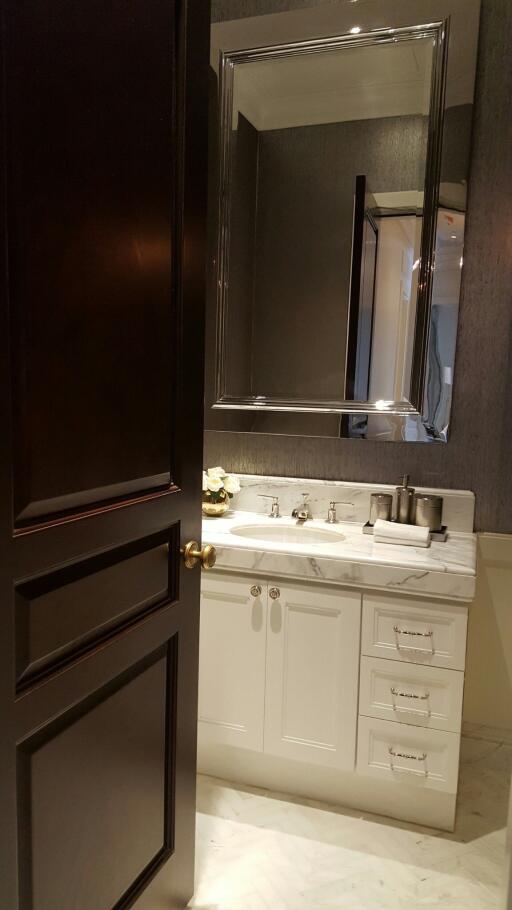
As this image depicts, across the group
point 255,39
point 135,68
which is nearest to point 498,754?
point 135,68

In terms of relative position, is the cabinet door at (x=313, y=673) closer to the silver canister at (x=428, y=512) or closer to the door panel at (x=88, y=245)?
the silver canister at (x=428, y=512)

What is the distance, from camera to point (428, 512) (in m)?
1.93

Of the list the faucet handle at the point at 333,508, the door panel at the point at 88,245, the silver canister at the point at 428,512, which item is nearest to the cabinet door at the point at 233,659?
the faucet handle at the point at 333,508

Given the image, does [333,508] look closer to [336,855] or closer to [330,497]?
[330,497]

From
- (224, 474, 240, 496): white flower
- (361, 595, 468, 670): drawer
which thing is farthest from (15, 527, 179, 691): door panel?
(224, 474, 240, 496): white flower

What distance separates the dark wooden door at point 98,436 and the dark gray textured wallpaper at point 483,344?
1042mm

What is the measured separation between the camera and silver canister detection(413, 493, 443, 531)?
6.34 ft

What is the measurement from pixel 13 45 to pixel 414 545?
5.03ft

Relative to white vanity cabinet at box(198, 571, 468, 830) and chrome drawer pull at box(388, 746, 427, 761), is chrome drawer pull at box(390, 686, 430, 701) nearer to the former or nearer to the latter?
white vanity cabinet at box(198, 571, 468, 830)

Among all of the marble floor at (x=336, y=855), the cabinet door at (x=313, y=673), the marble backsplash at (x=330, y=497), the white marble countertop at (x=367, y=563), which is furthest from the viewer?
the marble backsplash at (x=330, y=497)

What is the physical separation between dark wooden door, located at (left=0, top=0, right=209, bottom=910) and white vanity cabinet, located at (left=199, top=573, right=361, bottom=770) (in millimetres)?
556

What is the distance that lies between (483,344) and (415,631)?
96 cm

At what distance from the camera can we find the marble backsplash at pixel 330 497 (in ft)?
6.63

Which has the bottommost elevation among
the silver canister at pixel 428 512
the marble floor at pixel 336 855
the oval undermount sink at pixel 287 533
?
A: the marble floor at pixel 336 855
